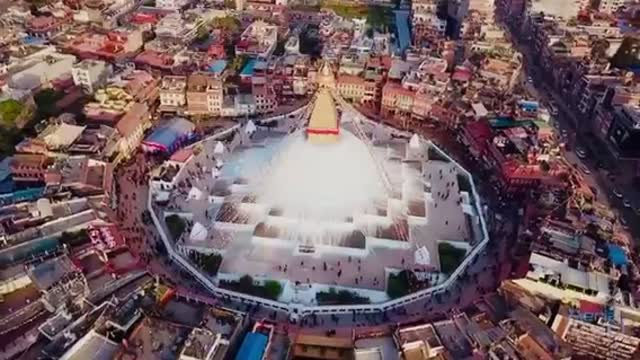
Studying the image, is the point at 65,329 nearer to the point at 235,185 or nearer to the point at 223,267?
the point at 223,267

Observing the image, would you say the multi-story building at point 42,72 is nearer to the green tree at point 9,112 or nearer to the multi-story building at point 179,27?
the green tree at point 9,112

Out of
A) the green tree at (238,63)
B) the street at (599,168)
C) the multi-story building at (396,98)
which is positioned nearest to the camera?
the street at (599,168)

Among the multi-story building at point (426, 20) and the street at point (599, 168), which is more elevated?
the multi-story building at point (426, 20)

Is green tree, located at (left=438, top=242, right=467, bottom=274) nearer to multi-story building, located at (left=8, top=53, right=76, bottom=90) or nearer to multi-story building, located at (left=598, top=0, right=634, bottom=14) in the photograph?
multi-story building, located at (left=8, top=53, right=76, bottom=90)

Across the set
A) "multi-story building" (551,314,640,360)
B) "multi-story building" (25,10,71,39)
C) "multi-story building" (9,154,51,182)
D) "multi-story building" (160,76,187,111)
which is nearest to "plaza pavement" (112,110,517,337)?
"multi-story building" (551,314,640,360)

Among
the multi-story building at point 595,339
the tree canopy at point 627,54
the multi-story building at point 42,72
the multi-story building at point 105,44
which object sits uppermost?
the tree canopy at point 627,54

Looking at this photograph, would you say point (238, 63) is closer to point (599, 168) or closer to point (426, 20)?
point (426, 20)

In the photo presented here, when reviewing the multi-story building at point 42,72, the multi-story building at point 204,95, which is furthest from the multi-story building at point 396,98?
the multi-story building at point 42,72
